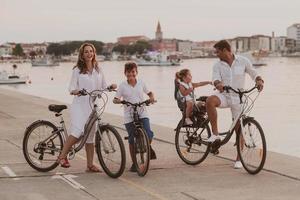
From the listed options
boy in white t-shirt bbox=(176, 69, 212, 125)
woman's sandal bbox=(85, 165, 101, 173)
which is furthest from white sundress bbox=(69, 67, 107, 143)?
boy in white t-shirt bbox=(176, 69, 212, 125)

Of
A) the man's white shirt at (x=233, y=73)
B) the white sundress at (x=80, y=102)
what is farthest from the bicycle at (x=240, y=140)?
the white sundress at (x=80, y=102)

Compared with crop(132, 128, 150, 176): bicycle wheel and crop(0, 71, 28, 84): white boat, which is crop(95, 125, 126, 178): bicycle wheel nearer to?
crop(132, 128, 150, 176): bicycle wheel

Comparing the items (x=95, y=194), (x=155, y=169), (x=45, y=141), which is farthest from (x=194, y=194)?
(x=45, y=141)

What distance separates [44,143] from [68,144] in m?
0.39

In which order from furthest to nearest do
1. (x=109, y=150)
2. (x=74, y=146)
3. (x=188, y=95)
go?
(x=188, y=95), (x=74, y=146), (x=109, y=150)

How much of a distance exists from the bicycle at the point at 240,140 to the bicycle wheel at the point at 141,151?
90cm

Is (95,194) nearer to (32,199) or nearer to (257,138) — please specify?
(32,199)

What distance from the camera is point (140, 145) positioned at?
7.50 metres

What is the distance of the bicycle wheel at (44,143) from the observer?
25.7 ft

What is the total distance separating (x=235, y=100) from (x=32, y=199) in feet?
9.14

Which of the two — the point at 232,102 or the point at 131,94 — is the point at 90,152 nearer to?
the point at 131,94

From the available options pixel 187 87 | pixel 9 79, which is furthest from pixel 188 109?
pixel 9 79

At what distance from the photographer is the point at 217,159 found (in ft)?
28.9

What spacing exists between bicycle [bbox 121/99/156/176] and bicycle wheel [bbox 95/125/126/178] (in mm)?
273
